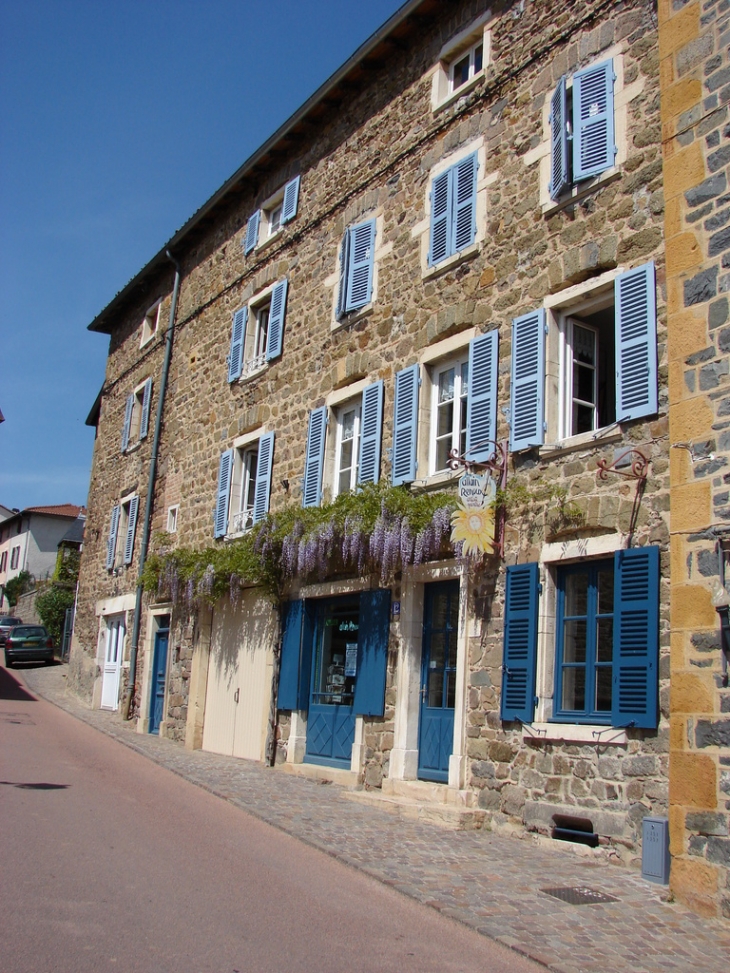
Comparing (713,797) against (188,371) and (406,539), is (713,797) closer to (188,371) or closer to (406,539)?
(406,539)

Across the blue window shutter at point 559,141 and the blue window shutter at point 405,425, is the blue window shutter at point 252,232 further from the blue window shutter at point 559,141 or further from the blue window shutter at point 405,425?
the blue window shutter at point 559,141

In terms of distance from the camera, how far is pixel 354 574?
36.2 ft

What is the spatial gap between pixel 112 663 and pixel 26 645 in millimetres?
10194

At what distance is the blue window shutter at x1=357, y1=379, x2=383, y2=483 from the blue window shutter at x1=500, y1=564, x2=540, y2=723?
2.81 m

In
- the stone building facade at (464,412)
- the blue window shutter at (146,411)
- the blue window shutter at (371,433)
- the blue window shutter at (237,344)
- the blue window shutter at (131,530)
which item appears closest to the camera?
the stone building facade at (464,412)

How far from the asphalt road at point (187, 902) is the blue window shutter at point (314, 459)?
4416 mm

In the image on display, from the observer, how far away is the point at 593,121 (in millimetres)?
8773

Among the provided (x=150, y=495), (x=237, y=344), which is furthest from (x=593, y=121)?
(x=150, y=495)

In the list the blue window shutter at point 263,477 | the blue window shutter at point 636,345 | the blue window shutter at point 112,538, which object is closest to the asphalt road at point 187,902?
the blue window shutter at point 636,345

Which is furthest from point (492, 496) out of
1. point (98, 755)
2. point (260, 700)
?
point (98, 755)

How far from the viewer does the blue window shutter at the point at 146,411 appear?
18.8 metres

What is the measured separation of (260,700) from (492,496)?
5559mm

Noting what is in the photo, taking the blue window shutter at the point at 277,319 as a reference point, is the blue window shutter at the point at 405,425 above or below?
below

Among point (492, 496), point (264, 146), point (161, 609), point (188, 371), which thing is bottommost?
point (161, 609)
